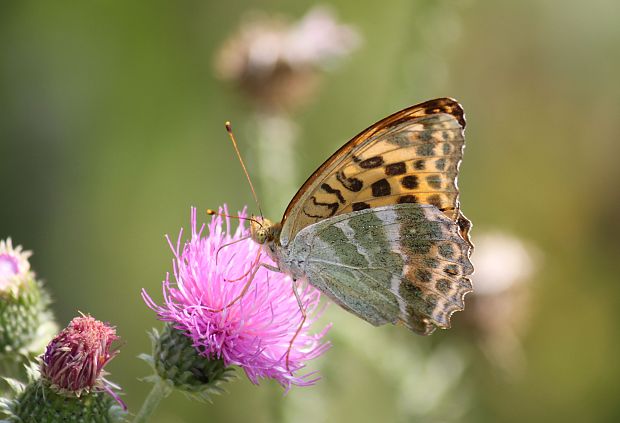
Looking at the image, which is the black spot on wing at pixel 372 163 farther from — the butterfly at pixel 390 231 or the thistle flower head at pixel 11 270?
the thistle flower head at pixel 11 270

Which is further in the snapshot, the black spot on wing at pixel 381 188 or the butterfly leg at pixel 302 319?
the black spot on wing at pixel 381 188

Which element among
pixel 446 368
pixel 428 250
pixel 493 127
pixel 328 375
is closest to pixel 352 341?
pixel 328 375

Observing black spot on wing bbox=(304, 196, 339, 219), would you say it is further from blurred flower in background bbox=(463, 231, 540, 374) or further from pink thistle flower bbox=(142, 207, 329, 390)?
blurred flower in background bbox=(463, 231, 540, 374)

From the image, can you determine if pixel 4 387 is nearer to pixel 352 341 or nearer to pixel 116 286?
pixel 352 341

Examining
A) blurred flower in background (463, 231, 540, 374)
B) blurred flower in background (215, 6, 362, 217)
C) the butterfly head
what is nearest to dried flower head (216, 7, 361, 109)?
blurred flower in background (215, 6, 362, 217)

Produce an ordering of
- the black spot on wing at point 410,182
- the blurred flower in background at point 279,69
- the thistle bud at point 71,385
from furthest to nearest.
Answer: the blurred flower in background at point 279,69, the black spot on wing at point 410,182, the thistle bud at point 71,385

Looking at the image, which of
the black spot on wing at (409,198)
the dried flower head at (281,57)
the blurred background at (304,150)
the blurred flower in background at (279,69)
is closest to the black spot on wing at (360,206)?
the black spot on wing at (409,198)

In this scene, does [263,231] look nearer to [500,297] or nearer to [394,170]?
[394,170]
